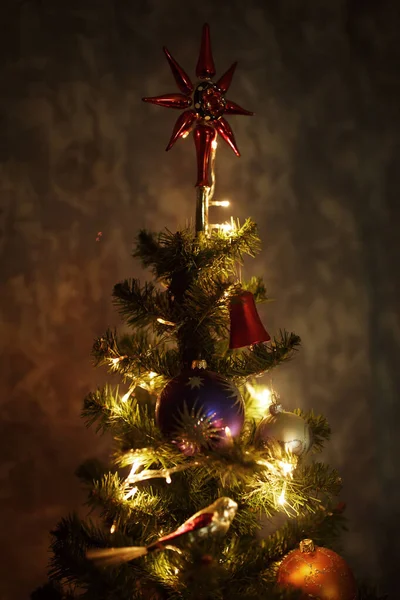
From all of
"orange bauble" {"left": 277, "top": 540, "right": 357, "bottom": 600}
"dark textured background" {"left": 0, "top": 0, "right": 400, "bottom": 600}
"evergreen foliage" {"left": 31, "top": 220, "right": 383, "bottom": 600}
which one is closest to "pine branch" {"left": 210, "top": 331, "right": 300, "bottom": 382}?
"evergreen foliage" {"left": 31, "top": 220, "right": 383, "bottom": 600}

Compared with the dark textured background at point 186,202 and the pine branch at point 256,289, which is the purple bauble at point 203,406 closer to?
the pine branch at point 256,289

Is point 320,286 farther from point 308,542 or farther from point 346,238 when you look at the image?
point 308,542

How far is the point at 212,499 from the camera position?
93cm

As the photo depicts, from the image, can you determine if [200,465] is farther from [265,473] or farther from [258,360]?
[258,360]

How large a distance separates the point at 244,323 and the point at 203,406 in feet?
0.57

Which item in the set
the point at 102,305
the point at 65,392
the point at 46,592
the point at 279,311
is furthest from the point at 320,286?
the point at 46,592

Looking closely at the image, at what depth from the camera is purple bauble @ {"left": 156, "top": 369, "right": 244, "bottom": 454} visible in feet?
2.71

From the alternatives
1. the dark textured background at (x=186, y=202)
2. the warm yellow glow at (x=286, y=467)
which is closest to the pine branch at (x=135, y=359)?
the warm yellow glow at (x=286, y=467)

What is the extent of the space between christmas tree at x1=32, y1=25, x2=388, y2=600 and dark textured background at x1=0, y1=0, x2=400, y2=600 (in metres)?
0.35

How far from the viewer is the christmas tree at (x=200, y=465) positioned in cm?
76

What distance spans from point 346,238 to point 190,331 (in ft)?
2.46

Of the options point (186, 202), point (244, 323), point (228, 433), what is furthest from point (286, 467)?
point (186, 202)

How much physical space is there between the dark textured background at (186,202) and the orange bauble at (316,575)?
57 centimetres

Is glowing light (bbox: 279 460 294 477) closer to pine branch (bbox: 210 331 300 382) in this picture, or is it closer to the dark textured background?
pine branch (bbox: 210 331 300 382)
